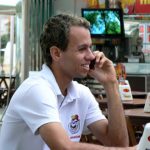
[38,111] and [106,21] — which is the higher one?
[106,21]

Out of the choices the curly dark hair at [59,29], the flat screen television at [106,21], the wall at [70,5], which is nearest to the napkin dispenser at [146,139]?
the curly dark hair at [59,29]

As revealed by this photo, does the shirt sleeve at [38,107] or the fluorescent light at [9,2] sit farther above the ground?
the fluorescent light at [9,2]

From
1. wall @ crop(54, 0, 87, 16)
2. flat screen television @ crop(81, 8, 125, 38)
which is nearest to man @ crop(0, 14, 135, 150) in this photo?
flat screen television @ crop(81, 8, 125, 38)

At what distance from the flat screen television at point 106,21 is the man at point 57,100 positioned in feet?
17.2

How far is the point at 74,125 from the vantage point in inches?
67.7

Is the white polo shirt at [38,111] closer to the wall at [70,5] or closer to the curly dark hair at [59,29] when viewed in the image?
the curly dark hair at [59,29]

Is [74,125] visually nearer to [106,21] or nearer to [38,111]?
[38,111]

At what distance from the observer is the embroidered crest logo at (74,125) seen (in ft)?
5.60

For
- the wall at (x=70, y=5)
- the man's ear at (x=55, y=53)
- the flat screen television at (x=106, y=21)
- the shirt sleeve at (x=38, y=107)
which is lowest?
the shirt sleeve at (x=38, y=107)

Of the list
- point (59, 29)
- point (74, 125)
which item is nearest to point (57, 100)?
point (74, 125)

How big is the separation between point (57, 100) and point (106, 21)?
18.0 ft

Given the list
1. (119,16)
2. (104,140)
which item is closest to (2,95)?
(119,16)

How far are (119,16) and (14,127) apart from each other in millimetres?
5611

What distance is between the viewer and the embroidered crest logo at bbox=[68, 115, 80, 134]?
1.71 meters
